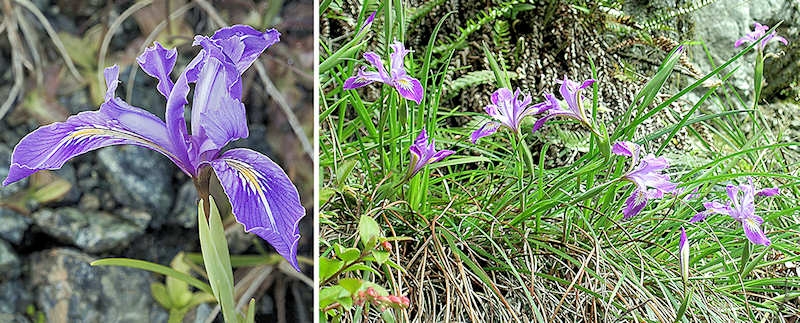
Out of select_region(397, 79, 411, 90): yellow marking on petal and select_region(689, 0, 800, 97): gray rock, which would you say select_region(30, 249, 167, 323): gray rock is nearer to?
select_region(397, 79, 411, 90): yellow marking on petal

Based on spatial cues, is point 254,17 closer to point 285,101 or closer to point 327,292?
point 285,101

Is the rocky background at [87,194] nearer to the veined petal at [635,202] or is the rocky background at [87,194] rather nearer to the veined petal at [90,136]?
the veined petal at [90,136]

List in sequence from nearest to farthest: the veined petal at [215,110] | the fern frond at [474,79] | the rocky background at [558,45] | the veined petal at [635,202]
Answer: the veined petal at [215,110], the veined petal at [635,202], the fern frond at [474,79], the rocky background at [558,45]

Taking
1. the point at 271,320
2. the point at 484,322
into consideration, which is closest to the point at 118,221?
the point at 271,320

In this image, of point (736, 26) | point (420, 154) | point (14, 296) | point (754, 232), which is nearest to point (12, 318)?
point (14, 296)

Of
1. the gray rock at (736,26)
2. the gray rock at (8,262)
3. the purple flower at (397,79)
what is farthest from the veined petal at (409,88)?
the gray rock at (736,26)
